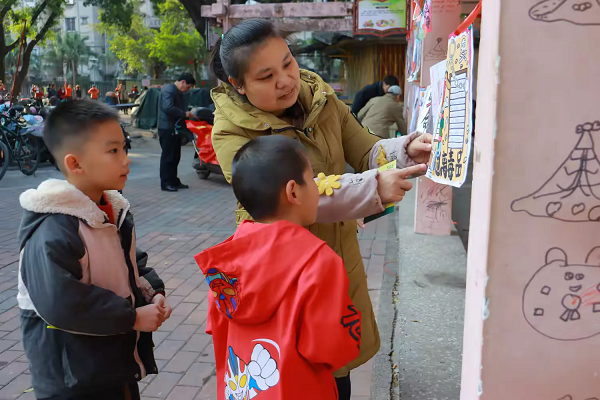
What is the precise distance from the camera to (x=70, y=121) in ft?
5.28

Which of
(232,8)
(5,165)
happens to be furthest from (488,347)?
(232,8)

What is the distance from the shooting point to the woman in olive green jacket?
5.20 feet

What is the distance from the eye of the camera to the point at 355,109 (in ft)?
27.2

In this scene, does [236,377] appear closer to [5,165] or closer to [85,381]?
[85,381]

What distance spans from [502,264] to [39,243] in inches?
46.9

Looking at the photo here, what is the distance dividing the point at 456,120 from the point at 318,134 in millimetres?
446

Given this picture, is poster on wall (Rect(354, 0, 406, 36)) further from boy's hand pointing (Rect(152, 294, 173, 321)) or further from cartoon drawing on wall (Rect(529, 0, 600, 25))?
cartoon drawing on wall (Rect(529, 0, 600, 25))

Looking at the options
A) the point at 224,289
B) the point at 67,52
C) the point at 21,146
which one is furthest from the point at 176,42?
the point at 224,289

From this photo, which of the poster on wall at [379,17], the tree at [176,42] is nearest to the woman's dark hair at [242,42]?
the poster on wall at [379,17]

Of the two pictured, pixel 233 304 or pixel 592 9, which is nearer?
pixel 592 9

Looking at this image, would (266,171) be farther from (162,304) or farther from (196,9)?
(196,9)

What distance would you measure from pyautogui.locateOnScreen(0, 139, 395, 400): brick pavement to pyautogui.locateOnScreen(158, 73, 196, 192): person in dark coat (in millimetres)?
295

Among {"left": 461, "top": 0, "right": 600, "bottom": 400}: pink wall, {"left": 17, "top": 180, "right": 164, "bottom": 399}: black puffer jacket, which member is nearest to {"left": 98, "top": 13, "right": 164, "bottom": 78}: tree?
{"left": 17, "top": 180, "right": 164, "bottom": 399}: black puffer jacket

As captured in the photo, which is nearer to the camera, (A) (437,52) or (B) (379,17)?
(A) (437,52)
